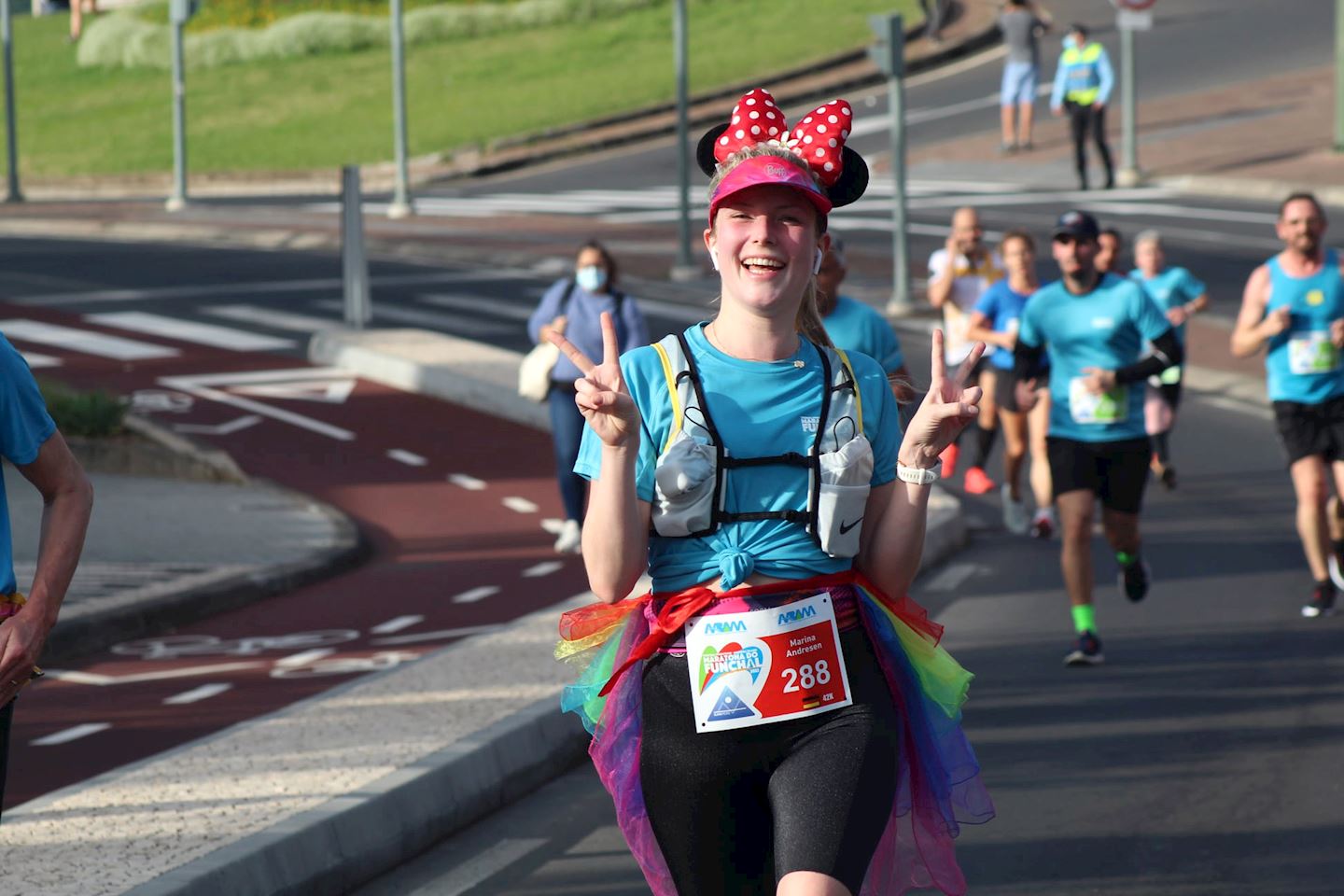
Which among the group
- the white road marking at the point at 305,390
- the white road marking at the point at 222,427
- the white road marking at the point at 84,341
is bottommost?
the white road marking at the point at 222,427

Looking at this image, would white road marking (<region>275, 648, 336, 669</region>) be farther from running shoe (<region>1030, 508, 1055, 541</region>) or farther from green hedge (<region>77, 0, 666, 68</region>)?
green hedge (<region>77, 0, 666, 68</region>)

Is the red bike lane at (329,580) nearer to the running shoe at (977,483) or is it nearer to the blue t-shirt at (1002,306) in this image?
the running shoe at (977,483)

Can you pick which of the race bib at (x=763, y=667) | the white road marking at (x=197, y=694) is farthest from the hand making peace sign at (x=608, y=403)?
the white road marking at (x=197, y=694)

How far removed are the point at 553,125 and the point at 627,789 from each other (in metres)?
37.0

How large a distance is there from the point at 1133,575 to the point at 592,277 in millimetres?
3398

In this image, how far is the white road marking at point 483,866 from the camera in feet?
21.2

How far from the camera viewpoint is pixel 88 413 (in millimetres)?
15812

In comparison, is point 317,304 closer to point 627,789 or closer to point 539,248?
point 539,248

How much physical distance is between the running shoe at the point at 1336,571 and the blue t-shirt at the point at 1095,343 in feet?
4.42

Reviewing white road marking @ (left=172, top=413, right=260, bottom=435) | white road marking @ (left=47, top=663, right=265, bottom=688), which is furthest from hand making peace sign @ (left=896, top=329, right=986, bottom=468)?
white road marking @ (left=172, top=413, right=260, bottom=435)

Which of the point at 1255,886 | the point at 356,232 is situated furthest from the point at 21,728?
the point at 356,232

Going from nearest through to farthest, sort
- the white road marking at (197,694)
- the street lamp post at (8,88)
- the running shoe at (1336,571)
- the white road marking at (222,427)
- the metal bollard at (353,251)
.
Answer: the white road marking at (197,694), the running shoe at (1336,571), the white road marking at (222,427), the metal bollard at (353,251), the street lamp post at (8,88)

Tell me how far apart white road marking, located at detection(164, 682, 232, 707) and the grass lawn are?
31.5m


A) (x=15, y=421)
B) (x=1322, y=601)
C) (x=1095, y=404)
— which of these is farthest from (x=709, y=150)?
(x=1322, y=601)
